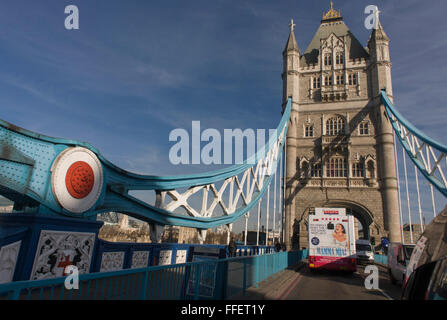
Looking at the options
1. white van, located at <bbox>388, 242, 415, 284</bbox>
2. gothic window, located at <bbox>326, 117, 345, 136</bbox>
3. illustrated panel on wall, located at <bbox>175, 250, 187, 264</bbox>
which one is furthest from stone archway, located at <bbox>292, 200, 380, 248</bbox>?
illustrated panel on wall, located at <bbox>175, 250, 187, 264</bbox>

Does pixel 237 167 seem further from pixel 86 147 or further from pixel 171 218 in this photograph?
pixel 86 147

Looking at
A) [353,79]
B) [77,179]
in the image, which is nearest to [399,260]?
[77,179]

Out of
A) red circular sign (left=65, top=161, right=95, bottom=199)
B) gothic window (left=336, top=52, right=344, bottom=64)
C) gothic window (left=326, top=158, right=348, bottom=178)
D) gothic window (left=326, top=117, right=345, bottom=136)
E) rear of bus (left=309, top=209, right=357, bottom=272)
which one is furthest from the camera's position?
gothic window (left=336, top=52, right=344, bottom=64)

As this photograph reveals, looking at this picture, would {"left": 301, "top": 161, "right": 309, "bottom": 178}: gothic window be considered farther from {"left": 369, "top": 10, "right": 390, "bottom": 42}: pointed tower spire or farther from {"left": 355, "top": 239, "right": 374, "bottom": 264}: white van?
{"left": 369, "top": 10, "right": 390, "bottom": 42}: pointed tower spire

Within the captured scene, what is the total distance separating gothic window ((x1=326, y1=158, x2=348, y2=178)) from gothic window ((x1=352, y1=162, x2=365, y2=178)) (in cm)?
86

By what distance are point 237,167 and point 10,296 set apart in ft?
55.4

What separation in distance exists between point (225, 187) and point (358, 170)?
2232 cm

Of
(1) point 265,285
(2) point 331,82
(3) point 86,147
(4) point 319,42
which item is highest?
(4) point 319,42

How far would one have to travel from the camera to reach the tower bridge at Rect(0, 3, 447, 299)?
673 cm

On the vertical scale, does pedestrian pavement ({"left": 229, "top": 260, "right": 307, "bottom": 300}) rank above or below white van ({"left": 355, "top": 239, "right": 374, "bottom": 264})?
below

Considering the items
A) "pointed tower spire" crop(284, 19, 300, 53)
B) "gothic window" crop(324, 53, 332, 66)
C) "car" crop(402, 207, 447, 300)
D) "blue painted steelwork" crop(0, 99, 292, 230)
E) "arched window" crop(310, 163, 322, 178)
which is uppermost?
"pointed tower spire" crop(284, 19, 300, 53)

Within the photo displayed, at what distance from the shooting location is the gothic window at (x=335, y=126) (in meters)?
35.5

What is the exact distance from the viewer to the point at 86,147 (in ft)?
30.1
